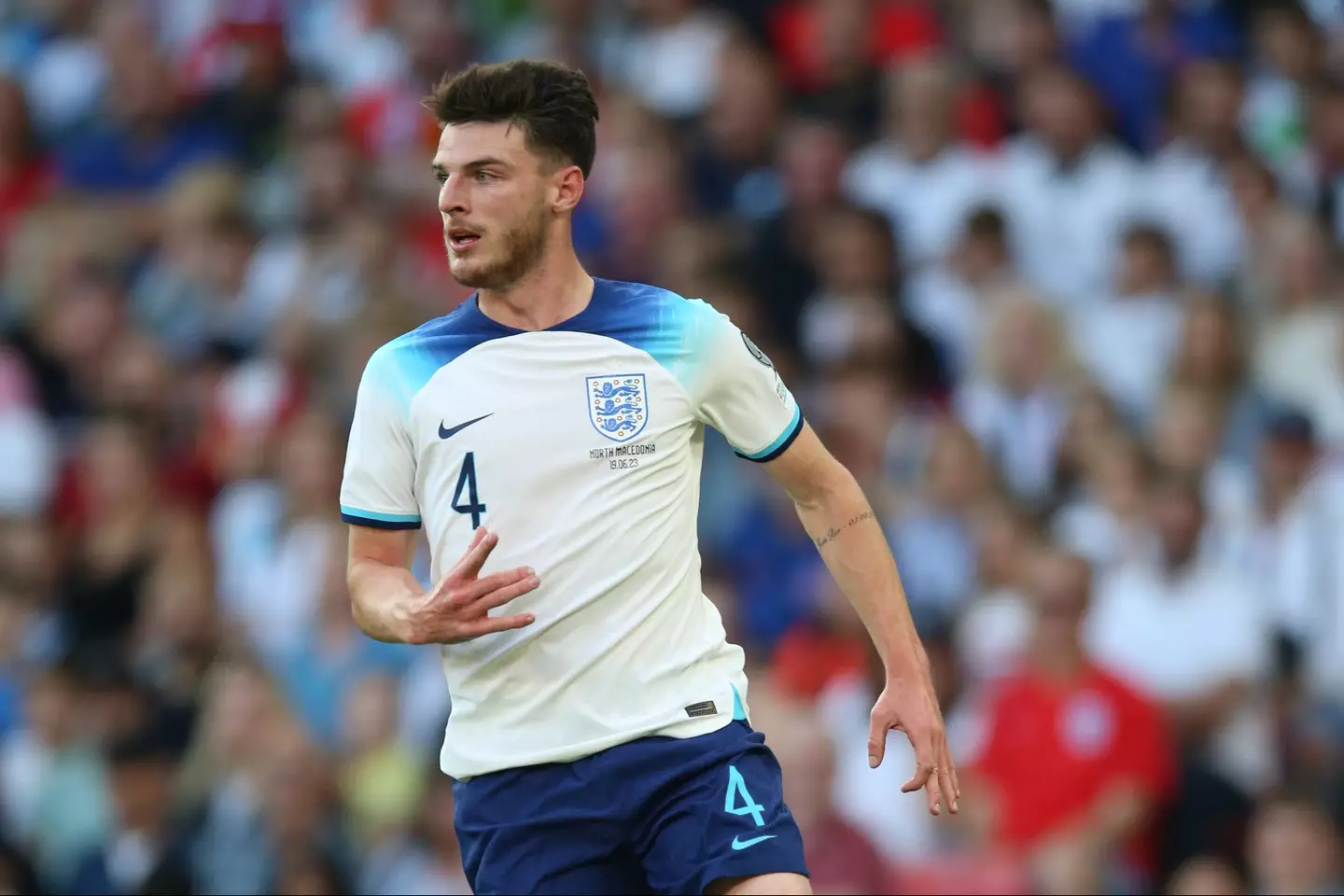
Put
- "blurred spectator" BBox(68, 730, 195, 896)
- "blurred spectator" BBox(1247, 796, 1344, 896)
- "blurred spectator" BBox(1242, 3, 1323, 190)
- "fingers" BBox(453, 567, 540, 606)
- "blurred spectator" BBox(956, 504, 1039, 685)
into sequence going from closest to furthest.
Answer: "fingers" BBox(453, 567, 540, 606) → "blurred spectator" BBox(1247, 796, 1344, 896) → "blurred spectator" BBox(956, 504, 1039, 685) → "blurred spectator" BBox(68, 730, 195, 896) → "blurred spectator" BBox(1242, 3, 1323, 190)

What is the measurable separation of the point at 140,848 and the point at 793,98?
527 cm

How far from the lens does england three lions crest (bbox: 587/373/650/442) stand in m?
4.80

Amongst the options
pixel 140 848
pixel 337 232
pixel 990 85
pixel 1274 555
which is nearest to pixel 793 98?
pixel 990 85

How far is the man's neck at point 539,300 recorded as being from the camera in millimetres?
4918

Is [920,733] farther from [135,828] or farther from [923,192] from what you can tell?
[923,192]

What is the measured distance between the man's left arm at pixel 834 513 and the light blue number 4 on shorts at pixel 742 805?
33cm

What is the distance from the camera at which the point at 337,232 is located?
12.0 meters

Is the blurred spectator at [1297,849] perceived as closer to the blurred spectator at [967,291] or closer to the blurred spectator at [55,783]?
the blurred spectator at [967,291]

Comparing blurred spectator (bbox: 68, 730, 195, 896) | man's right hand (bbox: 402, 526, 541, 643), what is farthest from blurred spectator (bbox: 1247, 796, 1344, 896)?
blurred spectator (bbox: 68, 730, 195, 896)

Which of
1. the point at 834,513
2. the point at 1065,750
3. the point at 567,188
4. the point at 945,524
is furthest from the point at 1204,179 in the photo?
the point at 567,188

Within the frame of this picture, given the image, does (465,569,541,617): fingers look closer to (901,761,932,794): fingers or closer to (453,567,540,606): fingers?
(453,567,540,606): fingers

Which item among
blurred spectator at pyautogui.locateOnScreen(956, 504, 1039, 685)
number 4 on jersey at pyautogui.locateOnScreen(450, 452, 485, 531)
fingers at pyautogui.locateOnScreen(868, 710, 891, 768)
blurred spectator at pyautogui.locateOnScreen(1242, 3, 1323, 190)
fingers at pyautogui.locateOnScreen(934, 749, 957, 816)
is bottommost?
blurred spectator at pyautogui.locateOnScreen(956, 504, 1039, 685)

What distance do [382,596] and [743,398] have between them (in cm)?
98

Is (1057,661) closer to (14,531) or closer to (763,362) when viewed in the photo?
(763,362)
